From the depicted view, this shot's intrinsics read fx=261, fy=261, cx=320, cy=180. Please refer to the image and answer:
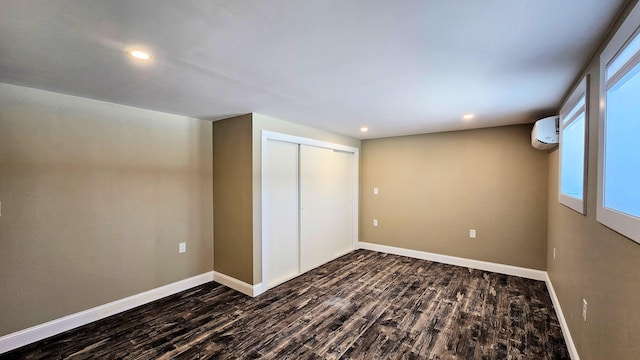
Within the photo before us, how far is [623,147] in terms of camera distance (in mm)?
1235

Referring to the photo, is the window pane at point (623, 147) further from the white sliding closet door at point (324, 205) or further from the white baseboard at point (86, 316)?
the white baseboard at point (86, 316)

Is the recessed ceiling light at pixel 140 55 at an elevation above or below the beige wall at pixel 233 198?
above

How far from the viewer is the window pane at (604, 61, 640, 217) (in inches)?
43.8

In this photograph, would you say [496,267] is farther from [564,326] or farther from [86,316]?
[86,316]

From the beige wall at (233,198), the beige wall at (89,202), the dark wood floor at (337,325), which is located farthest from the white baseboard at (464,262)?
the beige wall at (89,202)

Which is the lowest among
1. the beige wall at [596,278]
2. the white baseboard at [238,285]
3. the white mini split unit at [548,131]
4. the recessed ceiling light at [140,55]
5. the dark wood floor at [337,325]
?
the dark wood floor at [337,325]

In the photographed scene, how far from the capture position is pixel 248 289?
3232 mm

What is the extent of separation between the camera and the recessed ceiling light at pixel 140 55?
165 cm

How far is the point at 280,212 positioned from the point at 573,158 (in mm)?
3183

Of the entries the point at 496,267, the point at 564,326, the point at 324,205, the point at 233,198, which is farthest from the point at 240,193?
the point at 496,267

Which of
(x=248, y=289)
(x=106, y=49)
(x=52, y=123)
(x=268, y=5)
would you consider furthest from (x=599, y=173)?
(x=52, y=123)

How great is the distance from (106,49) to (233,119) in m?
1.80

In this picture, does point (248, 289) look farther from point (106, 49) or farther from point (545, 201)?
point (545, 201)

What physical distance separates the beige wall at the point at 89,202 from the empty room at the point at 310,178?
0.05 ft
